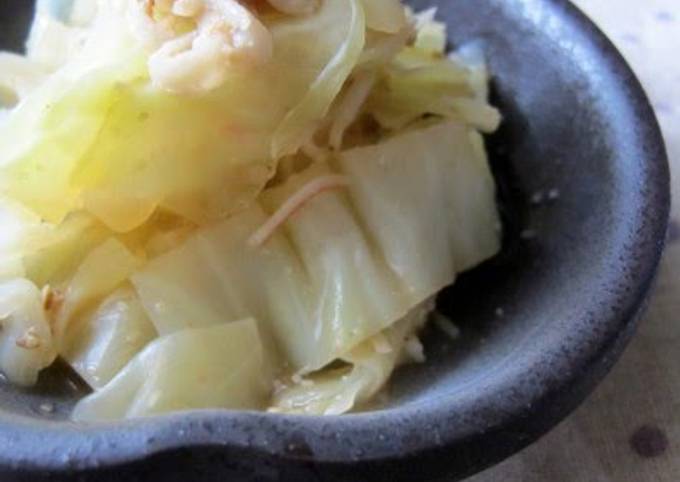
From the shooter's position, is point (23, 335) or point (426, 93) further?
point (426, 93)

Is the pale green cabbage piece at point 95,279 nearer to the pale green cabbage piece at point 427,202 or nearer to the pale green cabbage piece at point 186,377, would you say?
the pale green cabbage piece at point 186,377

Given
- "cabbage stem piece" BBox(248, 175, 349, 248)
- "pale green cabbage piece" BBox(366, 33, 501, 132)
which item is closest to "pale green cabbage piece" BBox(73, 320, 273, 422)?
"cabbage stem piece" BBox(248, 175, 349, 248)

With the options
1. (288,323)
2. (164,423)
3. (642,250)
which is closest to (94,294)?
(288,323)

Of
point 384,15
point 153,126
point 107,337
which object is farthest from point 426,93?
point 107,337

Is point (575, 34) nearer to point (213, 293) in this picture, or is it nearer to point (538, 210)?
point (538, 210)

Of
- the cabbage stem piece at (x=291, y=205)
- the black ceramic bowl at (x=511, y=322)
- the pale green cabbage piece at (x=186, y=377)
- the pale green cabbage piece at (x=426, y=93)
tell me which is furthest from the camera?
the pale green cabbage piece at (x=426, y=93)

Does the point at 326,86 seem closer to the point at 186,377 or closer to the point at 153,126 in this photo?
the point at 153,126

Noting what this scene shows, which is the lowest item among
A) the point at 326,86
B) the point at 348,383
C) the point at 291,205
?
the point at 348,383

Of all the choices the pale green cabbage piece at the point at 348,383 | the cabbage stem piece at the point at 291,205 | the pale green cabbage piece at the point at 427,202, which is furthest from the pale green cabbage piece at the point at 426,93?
the pale green cabbage piece at the point at 348,383
